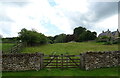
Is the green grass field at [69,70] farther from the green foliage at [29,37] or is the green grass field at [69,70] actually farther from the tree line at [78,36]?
the tree line at [78,36]

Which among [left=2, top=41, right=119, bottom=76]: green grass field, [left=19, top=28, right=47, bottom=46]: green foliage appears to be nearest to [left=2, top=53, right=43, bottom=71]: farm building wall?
[left=2, top=41, right=119, bottom=76]: green grass field

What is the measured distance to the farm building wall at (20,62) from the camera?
937 cm

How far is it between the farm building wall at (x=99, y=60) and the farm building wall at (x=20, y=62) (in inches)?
156

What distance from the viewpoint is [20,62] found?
9.38m

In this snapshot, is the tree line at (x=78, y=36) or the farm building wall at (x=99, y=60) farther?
the tree line at (x=78, y=36)

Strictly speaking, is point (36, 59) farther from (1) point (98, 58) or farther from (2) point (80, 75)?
(1) point (98, 58)

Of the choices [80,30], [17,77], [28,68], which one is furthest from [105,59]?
[80,30]

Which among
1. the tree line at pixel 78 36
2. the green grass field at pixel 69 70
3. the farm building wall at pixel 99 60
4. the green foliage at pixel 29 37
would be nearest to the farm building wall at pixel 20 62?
the green grass field at pixel 69 70

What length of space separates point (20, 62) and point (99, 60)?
266 inches

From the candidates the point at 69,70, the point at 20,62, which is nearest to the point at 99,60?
the point at 69,70

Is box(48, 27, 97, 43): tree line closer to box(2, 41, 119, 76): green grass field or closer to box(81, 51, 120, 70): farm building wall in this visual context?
box(2, 41, 119, 76): green grass field

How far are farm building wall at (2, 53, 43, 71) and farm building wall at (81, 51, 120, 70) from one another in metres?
3.97

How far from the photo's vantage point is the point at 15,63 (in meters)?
9.38

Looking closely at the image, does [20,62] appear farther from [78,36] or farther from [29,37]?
[78,36]
